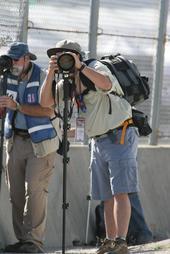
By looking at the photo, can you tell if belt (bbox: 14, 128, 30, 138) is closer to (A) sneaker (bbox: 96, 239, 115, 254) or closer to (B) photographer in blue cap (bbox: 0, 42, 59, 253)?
(B) photographer in blue cap (bbox: 0, 42, 59, 253)

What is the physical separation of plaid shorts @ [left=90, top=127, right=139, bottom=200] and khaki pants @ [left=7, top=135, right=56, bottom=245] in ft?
2.95

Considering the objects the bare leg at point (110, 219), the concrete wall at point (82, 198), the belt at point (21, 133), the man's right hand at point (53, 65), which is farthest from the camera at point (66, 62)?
the concrete wall at point (82, 198)

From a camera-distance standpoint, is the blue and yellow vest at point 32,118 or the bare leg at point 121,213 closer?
the bare leg at point 121,213

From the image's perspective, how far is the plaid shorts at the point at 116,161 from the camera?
802 cm

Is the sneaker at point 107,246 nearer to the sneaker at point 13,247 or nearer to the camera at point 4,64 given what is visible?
the sneaker at point 13,247

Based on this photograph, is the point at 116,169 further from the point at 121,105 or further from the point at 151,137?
the point at 151,137

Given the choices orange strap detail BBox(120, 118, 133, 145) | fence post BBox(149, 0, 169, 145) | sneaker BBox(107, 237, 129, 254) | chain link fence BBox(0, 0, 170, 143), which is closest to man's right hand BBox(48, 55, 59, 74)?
orange strap detail BBox(120, 118, 133, 145)

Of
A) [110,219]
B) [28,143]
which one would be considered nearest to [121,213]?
[110,219]

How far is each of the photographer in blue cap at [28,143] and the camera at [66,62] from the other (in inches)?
49.0

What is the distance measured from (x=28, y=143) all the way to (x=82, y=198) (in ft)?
7.63

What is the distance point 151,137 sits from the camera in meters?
12.2

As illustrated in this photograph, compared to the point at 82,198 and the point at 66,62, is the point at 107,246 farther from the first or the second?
the point at 82,198

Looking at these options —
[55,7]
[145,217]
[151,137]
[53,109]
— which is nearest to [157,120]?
[151,137]

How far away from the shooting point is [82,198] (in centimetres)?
1114
